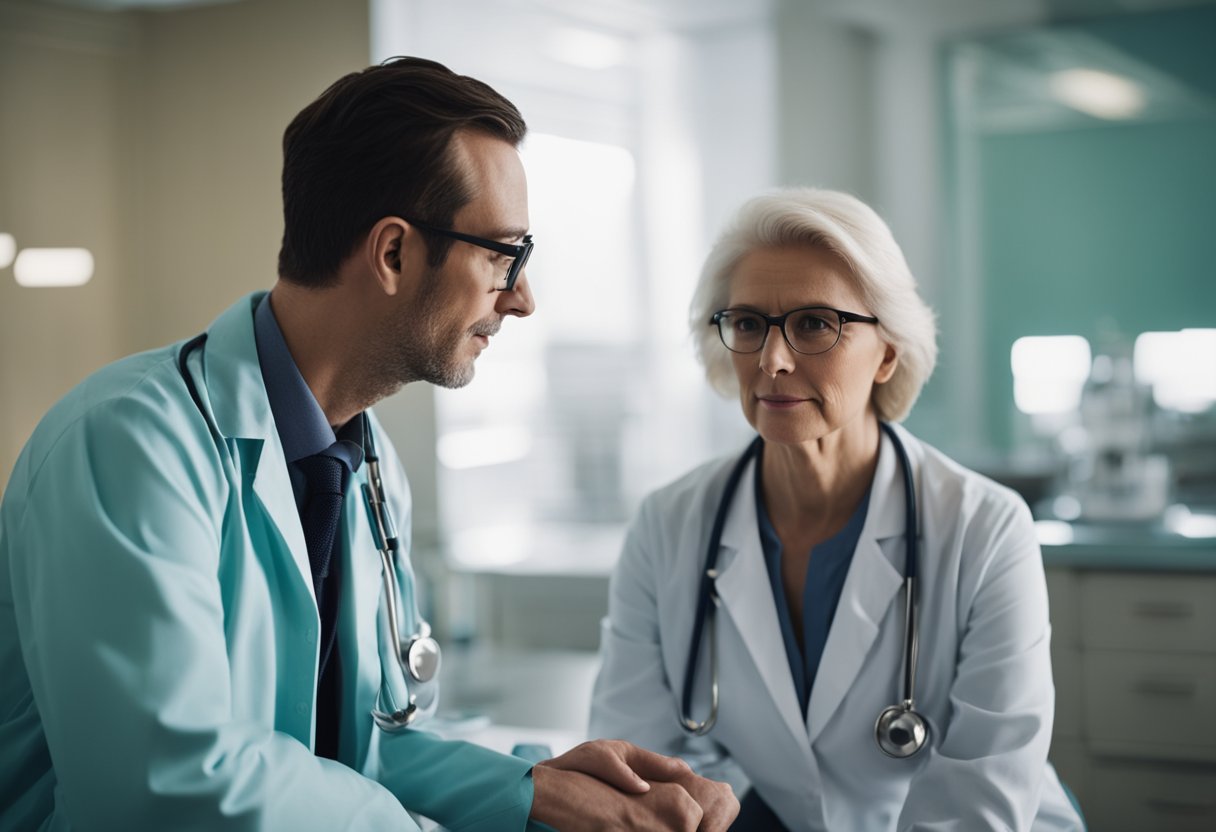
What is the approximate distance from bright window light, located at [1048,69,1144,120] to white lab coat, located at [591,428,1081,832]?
193 cm

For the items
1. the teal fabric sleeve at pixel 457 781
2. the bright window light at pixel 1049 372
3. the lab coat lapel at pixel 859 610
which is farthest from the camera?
the bright window light at pixel 1049 372

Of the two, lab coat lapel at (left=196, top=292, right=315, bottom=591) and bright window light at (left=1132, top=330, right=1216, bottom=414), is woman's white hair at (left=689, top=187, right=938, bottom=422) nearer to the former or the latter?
lab coat lapel at (left=196, top=292, right=315, bottom=591)

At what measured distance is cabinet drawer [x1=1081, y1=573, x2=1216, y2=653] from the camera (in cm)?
240

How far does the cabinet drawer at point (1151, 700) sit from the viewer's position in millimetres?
2398

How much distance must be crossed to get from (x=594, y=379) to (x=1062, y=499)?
149cm

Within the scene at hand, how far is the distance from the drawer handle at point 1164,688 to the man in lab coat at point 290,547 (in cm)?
160

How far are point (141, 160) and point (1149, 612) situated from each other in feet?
11.3

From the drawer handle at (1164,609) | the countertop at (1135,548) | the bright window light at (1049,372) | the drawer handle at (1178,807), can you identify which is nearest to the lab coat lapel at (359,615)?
the countertop at (1135,548)

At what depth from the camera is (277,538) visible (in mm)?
1210

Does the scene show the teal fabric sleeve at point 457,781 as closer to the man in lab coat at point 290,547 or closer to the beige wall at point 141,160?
the man in lab coat at point 290,547

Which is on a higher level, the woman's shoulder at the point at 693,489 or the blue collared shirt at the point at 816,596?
the woman's shoulder at the point at 693,489

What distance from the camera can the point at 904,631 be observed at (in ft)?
4.90

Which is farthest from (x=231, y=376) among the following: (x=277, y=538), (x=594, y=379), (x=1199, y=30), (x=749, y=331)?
(x=1199, y=30)

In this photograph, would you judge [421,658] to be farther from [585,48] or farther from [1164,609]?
[585,48]
